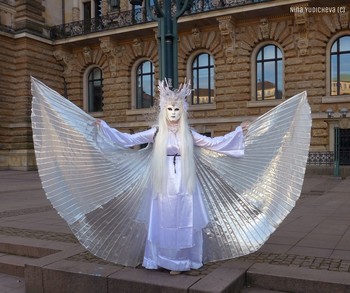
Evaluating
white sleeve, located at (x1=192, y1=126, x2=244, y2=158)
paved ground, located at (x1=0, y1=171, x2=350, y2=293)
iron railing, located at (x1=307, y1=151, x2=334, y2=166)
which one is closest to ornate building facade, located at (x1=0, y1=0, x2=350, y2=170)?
iron railing, located at (x1=307, y1=151, x2=334, y2=166)

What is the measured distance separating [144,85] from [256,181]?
78.3 ft

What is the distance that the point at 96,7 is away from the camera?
30.8 m

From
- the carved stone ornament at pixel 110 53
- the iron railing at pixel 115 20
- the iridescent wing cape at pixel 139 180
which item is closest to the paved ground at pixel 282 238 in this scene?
the iridescent wing cape at pixel 139 180

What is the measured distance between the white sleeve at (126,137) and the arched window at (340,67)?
1996 cm

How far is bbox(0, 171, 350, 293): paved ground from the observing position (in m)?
5.48

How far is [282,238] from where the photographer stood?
6.88 metres

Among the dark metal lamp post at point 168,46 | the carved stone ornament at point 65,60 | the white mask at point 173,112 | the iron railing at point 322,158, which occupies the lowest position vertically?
the iron railing at point 322,158

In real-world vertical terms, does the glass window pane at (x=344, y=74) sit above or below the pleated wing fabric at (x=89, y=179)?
above

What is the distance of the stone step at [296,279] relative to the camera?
4.59 metres

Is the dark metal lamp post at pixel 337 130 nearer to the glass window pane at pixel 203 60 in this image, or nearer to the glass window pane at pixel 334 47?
the glass window pane at pixel 334 47

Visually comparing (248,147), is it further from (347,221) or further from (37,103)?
(347,221)

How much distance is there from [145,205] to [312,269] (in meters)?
2.01

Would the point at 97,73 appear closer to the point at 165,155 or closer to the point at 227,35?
the point at 227,35

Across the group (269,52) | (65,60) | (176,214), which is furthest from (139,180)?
(65,60)
